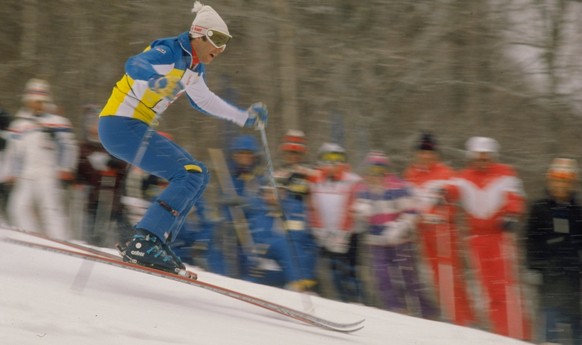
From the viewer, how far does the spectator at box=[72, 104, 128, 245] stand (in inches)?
352

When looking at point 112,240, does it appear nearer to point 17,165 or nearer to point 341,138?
point 17,165

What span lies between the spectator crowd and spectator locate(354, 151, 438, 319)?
0.04 ft

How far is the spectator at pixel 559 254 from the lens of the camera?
7520mm

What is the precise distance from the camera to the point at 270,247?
8234 mm

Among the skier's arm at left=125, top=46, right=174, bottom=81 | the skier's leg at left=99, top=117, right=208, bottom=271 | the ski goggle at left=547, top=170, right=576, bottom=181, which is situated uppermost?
the ski goggle at left=547, top=170, right=576, bottom=181

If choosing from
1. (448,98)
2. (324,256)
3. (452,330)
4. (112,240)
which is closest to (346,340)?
(452,330)

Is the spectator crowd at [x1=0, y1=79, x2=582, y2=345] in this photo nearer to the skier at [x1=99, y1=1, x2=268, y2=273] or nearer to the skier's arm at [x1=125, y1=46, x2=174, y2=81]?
the skier at [x1=99, y1=1, x2=268, y2=273]

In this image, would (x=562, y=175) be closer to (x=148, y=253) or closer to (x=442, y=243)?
(x=442, y=243)

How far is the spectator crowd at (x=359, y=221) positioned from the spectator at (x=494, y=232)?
1cm

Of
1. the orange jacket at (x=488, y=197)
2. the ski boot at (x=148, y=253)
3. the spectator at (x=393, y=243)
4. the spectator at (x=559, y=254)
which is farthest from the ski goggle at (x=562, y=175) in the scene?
the ski boot at (x=148, y=253)

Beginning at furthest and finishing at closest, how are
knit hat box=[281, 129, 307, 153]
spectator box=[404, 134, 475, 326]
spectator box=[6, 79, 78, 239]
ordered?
1. spectator box=[6, 79, 78, 239]
2. knit hat box=[281, 129, 307, 153]
3. spectator box=[404, 134, 475, 326]

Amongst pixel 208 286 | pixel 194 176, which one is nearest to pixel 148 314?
pixel 208 286

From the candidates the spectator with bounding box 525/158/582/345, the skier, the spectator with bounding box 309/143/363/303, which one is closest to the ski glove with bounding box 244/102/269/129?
the skier

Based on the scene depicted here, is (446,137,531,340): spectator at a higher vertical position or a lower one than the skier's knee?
higher
